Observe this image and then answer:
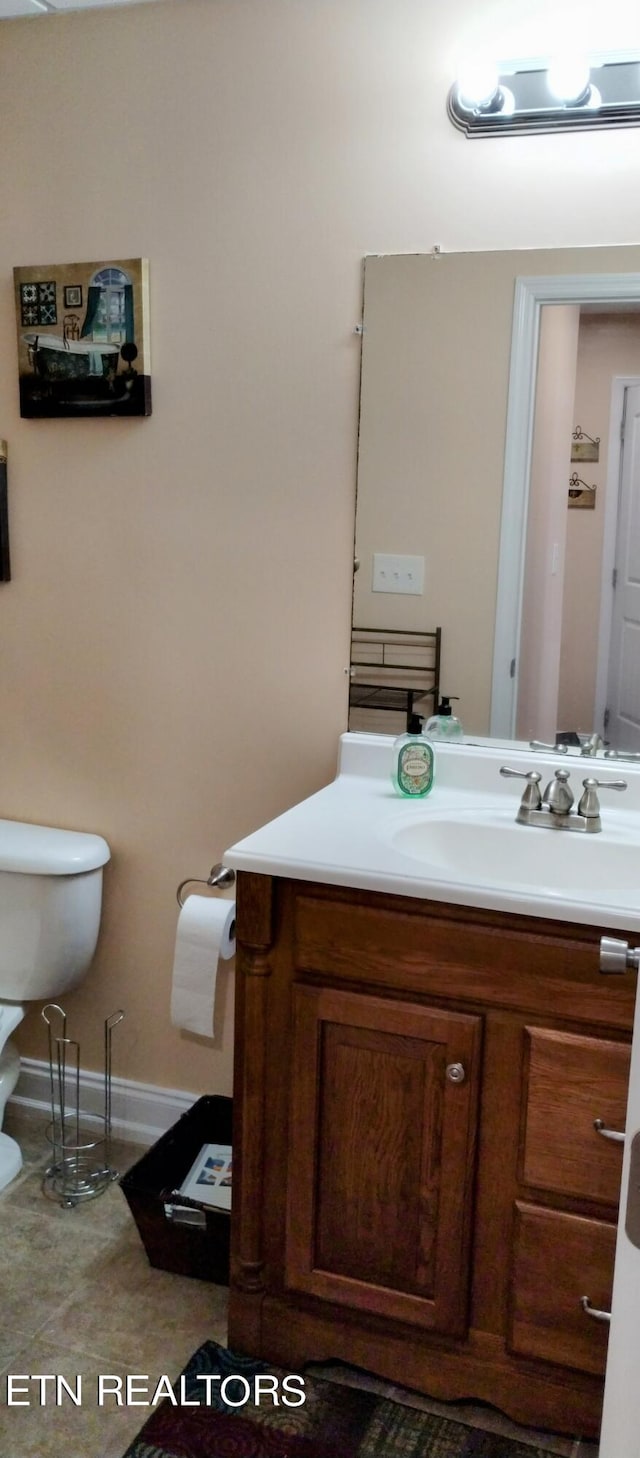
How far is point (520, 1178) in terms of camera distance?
62.6 inches

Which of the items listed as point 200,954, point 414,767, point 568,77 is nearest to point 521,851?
point 414,767

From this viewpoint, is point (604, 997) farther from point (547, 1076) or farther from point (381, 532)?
point (381, 532)

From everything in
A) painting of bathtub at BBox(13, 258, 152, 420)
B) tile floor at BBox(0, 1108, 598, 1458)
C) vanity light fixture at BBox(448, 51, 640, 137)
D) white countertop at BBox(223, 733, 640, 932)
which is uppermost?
vanity light fixture at BBox(448, 51, 640, 137)

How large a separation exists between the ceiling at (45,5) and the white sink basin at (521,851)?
5.25 feet

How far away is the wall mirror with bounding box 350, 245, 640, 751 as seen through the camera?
6.23 feet

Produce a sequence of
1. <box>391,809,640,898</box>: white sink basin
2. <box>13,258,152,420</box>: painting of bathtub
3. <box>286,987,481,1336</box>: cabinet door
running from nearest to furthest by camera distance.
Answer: <box>286,987,481,1336</box>: cabinet door, <box>391,809,640,898</box>: white sink basin, <box>13,258,152,420</box>: painting of bathtub

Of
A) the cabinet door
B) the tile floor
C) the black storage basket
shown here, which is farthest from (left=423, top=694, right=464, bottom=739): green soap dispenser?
the tile floor

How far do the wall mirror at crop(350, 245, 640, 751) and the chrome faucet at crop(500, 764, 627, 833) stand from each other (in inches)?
5.2

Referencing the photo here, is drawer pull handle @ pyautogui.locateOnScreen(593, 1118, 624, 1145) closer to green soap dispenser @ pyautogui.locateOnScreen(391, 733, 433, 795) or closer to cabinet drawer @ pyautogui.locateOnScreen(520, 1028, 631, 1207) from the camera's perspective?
cabinet drawer @ pyautogui.locateOnScreen(520, 1028, 631, 1207)

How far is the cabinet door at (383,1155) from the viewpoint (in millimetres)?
1620

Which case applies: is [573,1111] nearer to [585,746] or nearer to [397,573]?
[585,746]

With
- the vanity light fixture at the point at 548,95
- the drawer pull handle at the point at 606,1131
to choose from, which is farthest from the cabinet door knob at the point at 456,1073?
the vanity light fixture at the point at 548,95

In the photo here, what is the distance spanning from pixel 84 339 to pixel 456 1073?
1543mm

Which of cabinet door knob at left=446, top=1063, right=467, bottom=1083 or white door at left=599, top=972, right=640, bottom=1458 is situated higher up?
white door at left=599, top=972, right=640, bottom=1458
